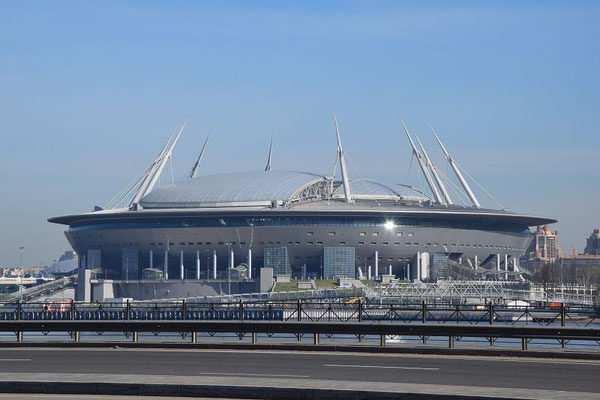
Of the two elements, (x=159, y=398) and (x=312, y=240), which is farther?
(x=312, y=240)

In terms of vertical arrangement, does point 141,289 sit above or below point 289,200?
below

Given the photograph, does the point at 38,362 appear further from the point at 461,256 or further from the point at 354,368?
the point at 461,256

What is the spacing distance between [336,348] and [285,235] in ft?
425

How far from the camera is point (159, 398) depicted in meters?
22.1

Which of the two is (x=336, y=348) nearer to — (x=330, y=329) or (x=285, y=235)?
(x=330, y=329)

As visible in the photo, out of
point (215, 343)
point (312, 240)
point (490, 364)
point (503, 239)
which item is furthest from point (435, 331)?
point (503, 239)

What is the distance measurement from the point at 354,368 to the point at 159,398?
6519 mm

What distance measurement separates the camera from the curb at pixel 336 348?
98.1 ft

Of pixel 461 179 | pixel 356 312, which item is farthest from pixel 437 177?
pixel 356 312

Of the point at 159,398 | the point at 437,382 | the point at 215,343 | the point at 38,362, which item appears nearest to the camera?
the point at 159,398

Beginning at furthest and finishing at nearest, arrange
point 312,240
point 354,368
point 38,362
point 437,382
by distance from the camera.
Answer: point 312,240
point 38,362
point 354,368
point 437,382

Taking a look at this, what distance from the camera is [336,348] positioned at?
31.9 metres

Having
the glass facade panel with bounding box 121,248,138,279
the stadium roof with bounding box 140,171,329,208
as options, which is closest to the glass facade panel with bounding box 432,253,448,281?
the stadium roof with bounding box 140,171,329,208

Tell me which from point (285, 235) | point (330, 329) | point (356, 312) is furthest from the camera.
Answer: point (285, 235)
